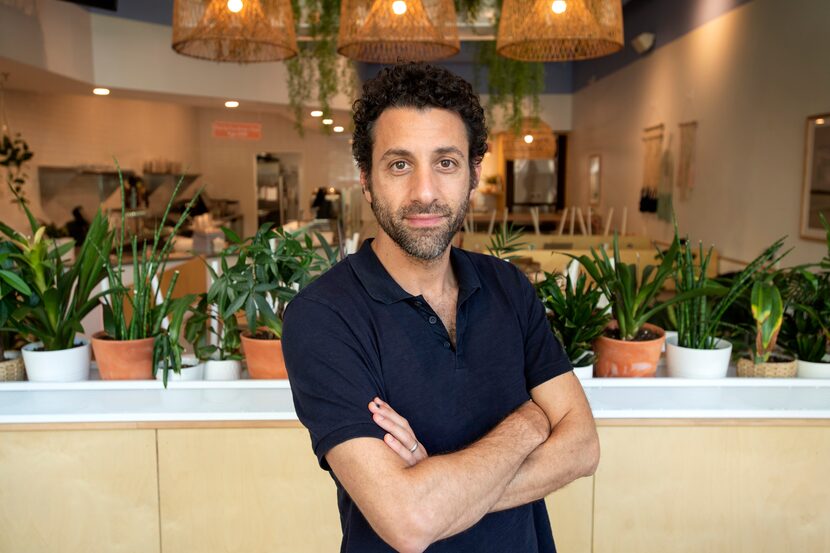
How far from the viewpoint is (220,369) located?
2254mm

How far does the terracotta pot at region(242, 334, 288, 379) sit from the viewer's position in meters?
2.20

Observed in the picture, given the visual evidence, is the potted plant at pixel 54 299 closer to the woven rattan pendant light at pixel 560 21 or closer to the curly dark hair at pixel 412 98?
the curly dark hair at pixel 412 98

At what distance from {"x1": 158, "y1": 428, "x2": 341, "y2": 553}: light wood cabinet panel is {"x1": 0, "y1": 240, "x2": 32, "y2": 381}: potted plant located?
0.60m

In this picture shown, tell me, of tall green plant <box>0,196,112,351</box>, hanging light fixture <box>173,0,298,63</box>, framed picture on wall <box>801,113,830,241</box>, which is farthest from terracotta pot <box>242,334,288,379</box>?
framed picture on wall <box>801,113,830,241</box>

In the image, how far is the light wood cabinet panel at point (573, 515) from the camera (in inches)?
82.5

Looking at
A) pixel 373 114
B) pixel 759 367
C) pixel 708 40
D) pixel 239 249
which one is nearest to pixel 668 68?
pixel 708 40

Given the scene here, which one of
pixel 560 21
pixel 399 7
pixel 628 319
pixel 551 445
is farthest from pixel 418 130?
pixel 399 7

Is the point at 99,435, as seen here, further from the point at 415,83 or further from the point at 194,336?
the point at 415,83

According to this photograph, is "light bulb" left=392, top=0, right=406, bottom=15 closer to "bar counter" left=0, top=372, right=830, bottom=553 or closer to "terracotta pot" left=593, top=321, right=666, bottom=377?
"terracotta pot" left=593, top=321, right=666, bottom=377

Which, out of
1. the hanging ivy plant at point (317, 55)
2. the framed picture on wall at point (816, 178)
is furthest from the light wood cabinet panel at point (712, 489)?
the hanging ivy plant at point (317, 55)

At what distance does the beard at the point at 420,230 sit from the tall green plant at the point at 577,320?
3.04ft

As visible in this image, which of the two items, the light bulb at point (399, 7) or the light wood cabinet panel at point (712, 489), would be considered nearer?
the light wood cabinet panel at point (712, 489)

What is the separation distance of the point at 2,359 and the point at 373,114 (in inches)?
66.4

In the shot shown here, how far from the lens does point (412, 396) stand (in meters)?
1.29
